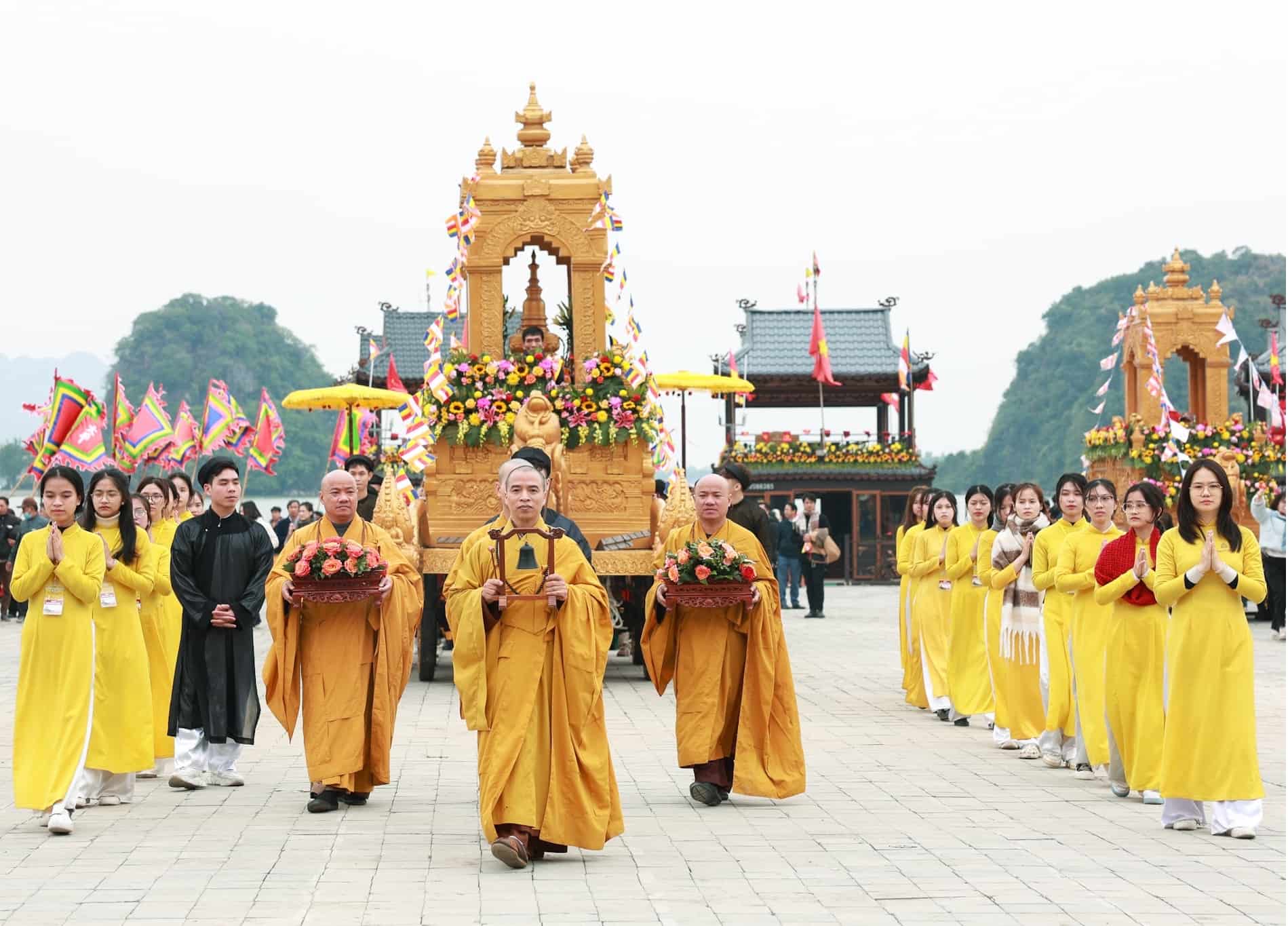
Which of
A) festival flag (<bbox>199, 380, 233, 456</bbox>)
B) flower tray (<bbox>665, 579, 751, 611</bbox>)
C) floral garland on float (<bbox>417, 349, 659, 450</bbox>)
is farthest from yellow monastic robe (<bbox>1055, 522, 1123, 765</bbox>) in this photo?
festival flag (<bbox>199, 380, 233, 456</bbox>)

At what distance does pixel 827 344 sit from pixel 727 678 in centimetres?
3455

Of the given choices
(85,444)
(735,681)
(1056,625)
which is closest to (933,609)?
(1056,625)

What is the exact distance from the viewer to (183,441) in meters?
31.4

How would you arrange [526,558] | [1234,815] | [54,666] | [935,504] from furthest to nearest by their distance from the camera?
[935,504] < [54,666] < [1234,815] < [526,558]

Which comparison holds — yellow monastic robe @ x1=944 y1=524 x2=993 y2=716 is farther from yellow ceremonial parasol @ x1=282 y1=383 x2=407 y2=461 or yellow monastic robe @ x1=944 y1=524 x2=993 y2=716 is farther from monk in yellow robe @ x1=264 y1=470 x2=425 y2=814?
yellow ceremonial parasol @ x1=282 y1=383 x2=407 y2=461

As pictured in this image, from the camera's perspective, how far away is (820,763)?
36.9ft

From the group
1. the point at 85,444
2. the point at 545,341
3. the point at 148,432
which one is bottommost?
the point at 85,444

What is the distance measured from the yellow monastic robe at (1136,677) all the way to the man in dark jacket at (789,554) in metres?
17.4

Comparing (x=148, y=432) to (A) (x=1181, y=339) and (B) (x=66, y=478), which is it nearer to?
(A) (x=1181, y=339)

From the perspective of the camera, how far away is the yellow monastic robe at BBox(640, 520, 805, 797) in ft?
31.3

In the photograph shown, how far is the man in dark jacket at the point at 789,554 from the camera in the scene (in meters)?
27.8

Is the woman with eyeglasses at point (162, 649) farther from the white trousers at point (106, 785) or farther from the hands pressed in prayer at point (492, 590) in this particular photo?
the hands pressed in prayer at point (492, 590)

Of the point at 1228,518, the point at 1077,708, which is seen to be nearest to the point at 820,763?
the point at 1077,708

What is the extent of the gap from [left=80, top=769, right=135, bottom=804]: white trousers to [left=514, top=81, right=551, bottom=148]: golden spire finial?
990 cm
